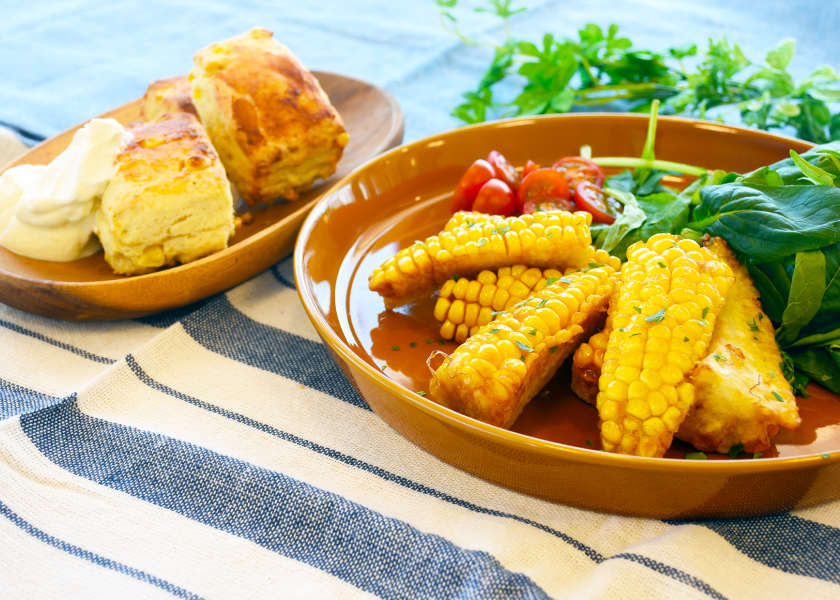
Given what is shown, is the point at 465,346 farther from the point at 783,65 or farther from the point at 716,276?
the point at 783,65

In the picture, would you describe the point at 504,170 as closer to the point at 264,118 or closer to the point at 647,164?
the point at 647,164

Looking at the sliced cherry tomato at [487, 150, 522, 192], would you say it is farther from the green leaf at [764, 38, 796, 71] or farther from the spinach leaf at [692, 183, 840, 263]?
the green leaf at [764, 38, 796, 71]

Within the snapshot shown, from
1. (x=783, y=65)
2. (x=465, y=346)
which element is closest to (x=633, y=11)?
(x=783, y=65)

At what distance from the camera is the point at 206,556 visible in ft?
4.47

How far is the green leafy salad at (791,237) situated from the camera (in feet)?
5.16

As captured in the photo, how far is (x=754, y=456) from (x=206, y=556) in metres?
1.18

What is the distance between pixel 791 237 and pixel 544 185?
831 millimetres

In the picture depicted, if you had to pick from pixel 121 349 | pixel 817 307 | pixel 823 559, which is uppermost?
pixel 817 307

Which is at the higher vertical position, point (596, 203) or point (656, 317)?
point (656, 317)

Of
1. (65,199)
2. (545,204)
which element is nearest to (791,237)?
(545,204)

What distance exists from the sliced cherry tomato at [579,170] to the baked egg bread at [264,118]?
2.71ft

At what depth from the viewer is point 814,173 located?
170 cm

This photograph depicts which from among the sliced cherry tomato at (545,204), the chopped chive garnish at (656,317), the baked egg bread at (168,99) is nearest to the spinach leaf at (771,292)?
the chopped chive garnish at (656,317)

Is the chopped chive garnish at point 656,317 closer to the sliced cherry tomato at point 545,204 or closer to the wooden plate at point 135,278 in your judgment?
the sliced cherry tomato at point 545,204
